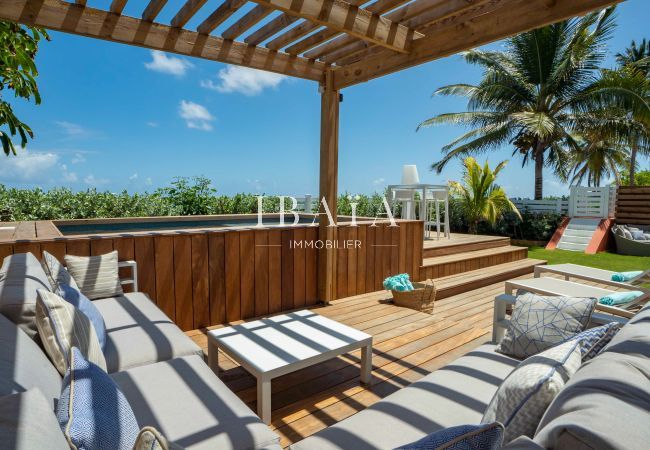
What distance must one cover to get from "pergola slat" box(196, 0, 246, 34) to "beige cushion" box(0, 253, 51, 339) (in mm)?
2020

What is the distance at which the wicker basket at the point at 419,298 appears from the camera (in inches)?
153

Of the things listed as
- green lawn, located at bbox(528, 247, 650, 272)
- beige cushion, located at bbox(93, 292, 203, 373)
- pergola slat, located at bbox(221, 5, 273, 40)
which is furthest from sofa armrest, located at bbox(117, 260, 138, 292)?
green lawn, located at bbox(528, 247, 650, 272)

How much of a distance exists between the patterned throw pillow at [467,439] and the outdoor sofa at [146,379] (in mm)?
694

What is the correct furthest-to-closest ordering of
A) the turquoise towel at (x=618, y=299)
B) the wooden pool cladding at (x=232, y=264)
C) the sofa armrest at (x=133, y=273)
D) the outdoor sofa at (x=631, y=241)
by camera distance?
the outdoor sofa at (x=631, y=241), the wooden pool cladding at (x=232, y=264), the sofa armrest at (x=133, y=273), the turquoise towel at (x=618, y=299)

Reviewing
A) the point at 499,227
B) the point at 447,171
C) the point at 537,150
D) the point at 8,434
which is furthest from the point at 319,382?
the point at 447,171

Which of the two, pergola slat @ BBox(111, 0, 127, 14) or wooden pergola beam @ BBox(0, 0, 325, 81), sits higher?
pergola slat @ BBox(111, 0, 127, 14)

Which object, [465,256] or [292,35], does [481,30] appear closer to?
[292,35]

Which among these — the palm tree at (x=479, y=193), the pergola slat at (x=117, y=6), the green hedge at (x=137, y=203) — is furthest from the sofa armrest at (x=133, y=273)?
the palm tree at (x=479, y=193)

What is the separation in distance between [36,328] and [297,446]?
3.78 feet

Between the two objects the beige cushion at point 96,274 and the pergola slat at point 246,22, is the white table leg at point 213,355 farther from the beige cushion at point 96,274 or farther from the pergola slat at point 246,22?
the pergola slat at point 246,22

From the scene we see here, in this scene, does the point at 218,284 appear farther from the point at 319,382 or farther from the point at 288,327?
the point at 319,382

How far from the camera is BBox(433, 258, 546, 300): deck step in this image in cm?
480

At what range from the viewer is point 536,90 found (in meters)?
10.8

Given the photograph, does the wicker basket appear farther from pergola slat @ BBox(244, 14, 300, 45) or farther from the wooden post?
pergola slat @ BBox(244, 14, 300, 45)
